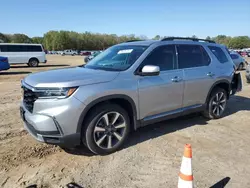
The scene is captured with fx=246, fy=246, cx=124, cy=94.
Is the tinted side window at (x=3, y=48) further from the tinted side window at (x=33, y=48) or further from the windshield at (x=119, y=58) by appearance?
the windshield at (x=119, y=58)

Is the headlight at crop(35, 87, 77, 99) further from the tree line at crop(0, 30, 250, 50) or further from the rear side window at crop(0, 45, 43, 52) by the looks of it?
the tree line at crop(0, 30, 250, 50)

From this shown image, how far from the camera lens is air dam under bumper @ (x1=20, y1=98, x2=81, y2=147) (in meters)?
3.42

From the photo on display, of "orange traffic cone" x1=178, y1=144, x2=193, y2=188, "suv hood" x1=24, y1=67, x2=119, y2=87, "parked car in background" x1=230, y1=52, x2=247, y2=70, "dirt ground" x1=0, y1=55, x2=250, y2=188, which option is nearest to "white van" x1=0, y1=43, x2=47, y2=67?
"parked car in background" x1=230, y1=52, x2=247, y2=70

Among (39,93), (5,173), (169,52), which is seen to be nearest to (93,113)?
(39,93)

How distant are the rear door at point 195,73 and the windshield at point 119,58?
38.1 inches

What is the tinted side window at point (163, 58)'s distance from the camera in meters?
4.47

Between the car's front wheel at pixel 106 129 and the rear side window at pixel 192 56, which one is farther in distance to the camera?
the rear side window at pixel 192 56

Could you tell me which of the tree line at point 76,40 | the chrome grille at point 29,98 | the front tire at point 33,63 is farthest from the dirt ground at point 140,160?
the tree line at point 76,40

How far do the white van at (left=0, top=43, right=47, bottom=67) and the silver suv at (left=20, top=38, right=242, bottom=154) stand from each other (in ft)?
62.8

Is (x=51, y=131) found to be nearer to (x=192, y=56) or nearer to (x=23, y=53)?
(x=192, y=56)

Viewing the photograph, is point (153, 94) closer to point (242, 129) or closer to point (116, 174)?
point (116, 174)

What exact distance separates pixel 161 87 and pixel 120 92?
91 centimetres

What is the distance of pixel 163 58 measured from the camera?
185 inches

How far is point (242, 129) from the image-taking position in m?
5.38
